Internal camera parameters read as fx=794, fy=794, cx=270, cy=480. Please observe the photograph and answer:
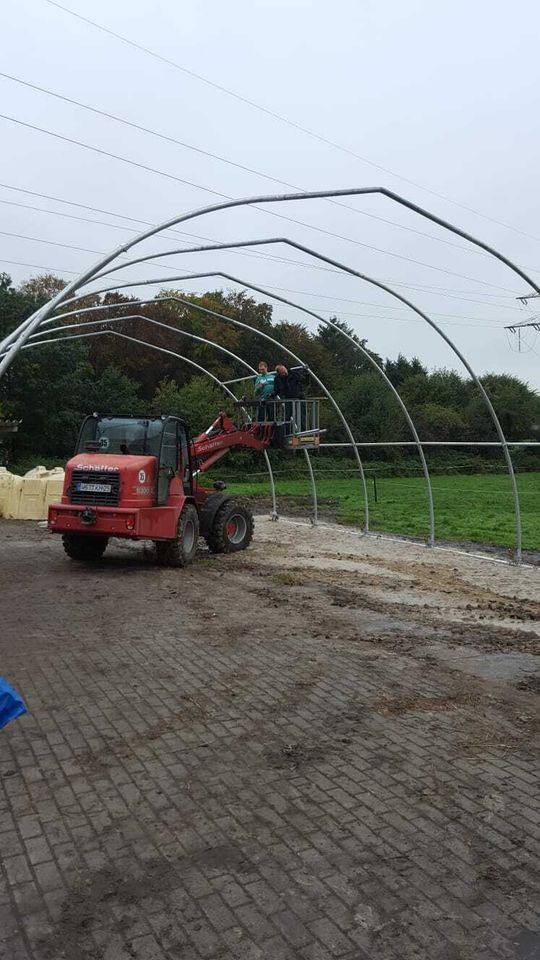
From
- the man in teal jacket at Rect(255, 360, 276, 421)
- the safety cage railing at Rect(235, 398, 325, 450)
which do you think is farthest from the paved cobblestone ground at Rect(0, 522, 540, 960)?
the man in teal jacket at Rect(255, 360, 276, 421)

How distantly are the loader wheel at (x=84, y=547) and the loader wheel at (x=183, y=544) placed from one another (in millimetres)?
1076

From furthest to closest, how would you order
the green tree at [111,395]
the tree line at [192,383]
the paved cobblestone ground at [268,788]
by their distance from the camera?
the green tree at [111,395], the tree line at [192,383], the paved cobblestone ground at [268,788]

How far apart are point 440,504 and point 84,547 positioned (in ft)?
49.3

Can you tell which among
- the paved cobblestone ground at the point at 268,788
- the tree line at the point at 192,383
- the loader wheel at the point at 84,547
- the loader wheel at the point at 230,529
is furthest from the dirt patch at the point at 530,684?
the tree line at the point at 192,383

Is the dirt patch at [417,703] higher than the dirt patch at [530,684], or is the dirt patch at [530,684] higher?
the dirt patch at [417,703]

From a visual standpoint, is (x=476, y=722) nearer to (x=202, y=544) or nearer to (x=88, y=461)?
(x=88, y=461)

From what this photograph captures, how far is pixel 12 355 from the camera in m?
7.31

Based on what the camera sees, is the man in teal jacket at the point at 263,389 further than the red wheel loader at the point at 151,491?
Yes

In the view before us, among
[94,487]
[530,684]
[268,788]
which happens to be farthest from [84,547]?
[268,788]

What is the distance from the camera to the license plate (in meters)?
12.1

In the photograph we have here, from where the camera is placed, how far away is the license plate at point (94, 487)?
12.1 metres

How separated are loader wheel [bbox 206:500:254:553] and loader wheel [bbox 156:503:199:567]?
2.65ft

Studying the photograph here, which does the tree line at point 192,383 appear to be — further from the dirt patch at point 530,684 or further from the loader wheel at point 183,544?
the dirt patch at point 530,684

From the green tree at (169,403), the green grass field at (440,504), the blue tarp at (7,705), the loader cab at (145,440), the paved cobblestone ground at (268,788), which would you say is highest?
the green tree at (169,403)
